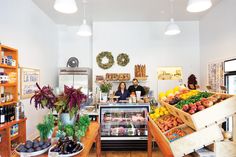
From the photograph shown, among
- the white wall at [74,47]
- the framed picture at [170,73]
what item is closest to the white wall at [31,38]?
the white wall at [74,47]

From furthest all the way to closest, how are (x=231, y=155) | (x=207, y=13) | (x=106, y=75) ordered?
1. (x=106, y=75)
2. (x=207, y=13)
3. (x=231, y=155)

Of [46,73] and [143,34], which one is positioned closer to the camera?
[46,73]

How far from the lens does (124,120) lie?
14.1 feet

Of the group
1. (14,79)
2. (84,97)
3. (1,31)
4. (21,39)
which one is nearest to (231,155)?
(84,97)

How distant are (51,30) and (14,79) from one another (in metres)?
3.01

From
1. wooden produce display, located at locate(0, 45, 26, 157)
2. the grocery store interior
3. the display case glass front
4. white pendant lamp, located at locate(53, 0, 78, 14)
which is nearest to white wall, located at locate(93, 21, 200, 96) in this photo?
the grocery store interior

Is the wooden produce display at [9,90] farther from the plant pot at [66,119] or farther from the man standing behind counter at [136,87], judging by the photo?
the man standing behind counter at [136,87]

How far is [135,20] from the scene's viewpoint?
18.9ft

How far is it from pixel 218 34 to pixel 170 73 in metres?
1.85

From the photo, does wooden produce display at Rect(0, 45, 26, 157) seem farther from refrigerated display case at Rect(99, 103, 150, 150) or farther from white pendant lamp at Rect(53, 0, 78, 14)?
refrigerated display case at Rect(99, 103, 150, 150)

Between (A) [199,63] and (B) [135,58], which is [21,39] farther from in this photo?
(A) [199,63]

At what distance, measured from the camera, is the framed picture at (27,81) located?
3957 mm

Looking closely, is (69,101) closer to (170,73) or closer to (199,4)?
(199,4)

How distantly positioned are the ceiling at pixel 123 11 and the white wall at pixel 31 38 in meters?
0.36
